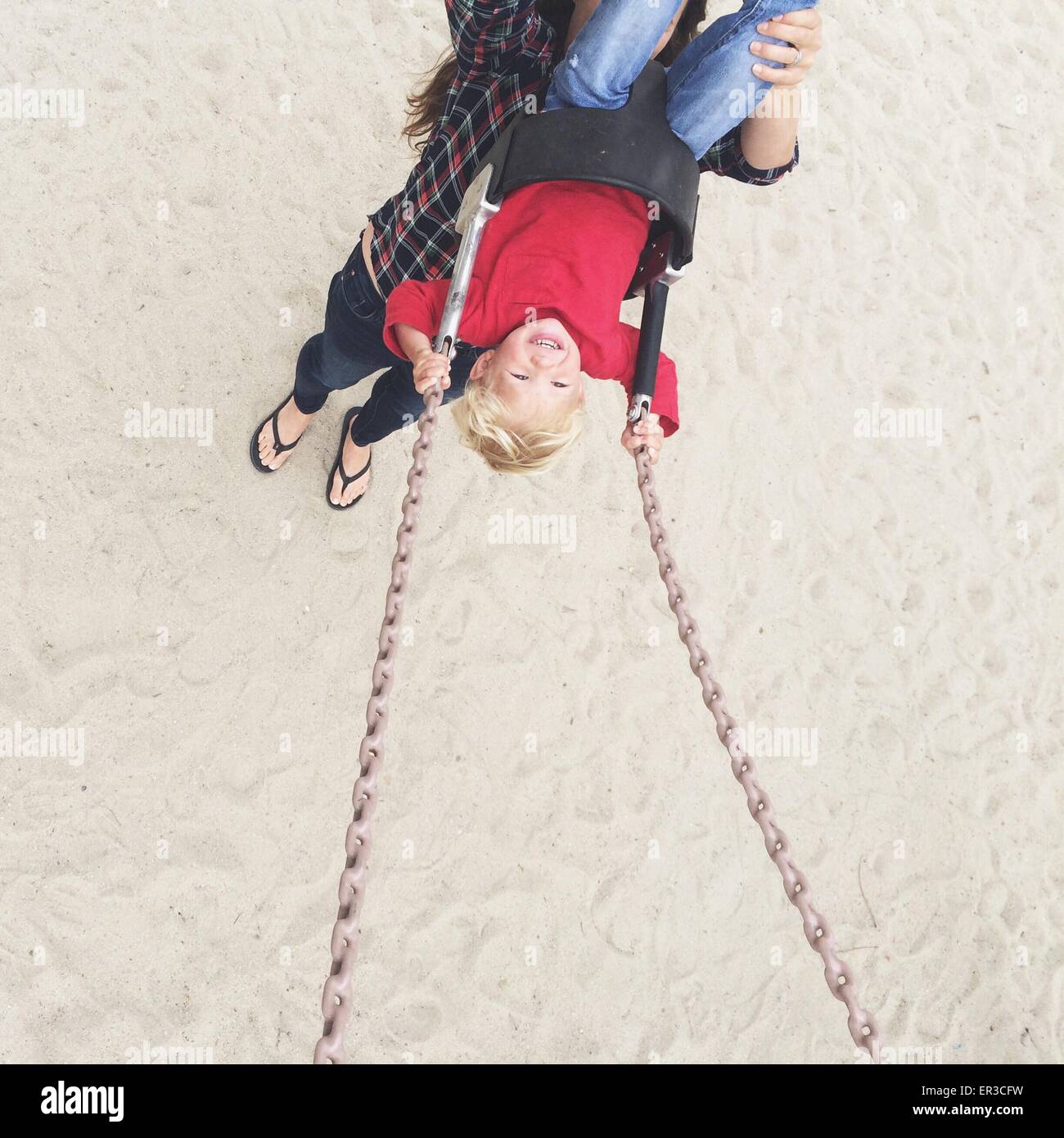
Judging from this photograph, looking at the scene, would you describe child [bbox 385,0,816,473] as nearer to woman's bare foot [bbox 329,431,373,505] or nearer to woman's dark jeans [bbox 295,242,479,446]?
woman's dark jeans [bbox 295,242,479,446]

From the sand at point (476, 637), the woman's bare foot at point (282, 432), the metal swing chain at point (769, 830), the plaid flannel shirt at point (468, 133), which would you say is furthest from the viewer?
the woman's bare foot at point (282, 432)

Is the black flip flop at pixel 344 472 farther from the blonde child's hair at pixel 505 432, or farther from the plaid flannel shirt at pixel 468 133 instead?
the blonde child's hair at pixel 505 432

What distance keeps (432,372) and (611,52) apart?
558 mm

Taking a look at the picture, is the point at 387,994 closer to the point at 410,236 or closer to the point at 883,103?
the point at 410,236

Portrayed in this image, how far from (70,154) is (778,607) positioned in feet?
9.22

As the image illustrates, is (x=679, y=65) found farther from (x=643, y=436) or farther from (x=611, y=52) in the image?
(x=643, y=436)

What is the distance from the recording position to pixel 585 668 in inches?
114

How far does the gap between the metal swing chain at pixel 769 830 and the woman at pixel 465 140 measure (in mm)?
659

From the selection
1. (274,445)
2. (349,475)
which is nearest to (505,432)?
(349,475)

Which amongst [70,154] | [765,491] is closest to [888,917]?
[765,491]

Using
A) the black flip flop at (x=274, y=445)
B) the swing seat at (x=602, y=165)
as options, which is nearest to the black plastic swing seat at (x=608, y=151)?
the swing seat at (x=602, y=165)

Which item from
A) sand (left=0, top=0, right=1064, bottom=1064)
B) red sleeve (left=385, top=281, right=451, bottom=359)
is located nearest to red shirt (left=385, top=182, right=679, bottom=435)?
red sleeve (left=385, top=281, right=451, bottom=359)

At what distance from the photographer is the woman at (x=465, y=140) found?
1.43 m

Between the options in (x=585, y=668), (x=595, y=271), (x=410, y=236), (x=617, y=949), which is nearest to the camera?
(x=595, y=271)
